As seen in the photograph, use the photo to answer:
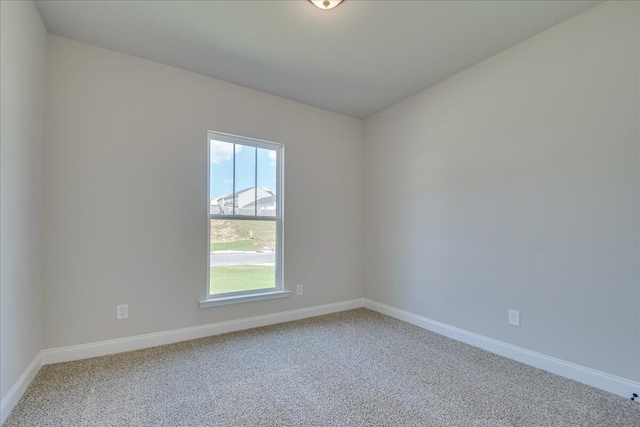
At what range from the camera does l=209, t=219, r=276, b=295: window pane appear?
3.07 metres

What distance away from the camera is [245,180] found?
3.27 m

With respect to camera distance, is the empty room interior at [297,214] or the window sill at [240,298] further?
the window sill at [240,298]

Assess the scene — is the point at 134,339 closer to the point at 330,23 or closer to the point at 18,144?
the point at 18,144

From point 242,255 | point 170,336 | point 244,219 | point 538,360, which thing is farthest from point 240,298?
point 538,360

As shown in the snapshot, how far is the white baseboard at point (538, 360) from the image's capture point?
1939 mm

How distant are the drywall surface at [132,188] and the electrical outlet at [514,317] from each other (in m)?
2.16

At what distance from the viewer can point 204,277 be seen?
295 centimetres

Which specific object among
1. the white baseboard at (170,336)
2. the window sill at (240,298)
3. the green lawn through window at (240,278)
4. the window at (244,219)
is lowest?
the white baseboard at (170,336)

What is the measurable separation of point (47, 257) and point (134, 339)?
936mm

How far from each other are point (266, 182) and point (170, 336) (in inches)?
70.4

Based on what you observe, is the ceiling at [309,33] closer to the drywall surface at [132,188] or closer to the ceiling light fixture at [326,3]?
the ceiling light fixture at [326,3]

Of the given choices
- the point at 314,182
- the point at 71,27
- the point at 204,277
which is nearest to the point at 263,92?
the point at 314,182

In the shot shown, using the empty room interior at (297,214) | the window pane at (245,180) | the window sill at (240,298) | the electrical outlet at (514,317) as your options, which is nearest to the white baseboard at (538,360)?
the empty room interior at (297,214)

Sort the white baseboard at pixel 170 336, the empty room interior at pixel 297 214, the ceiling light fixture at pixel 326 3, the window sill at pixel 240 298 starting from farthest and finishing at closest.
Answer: the window sill at pixel 240 298 → the white baseboard at pixel 170 336 → the ceiling light fixture at pixel 326 3 → the empty room interior at pixel 297 214
